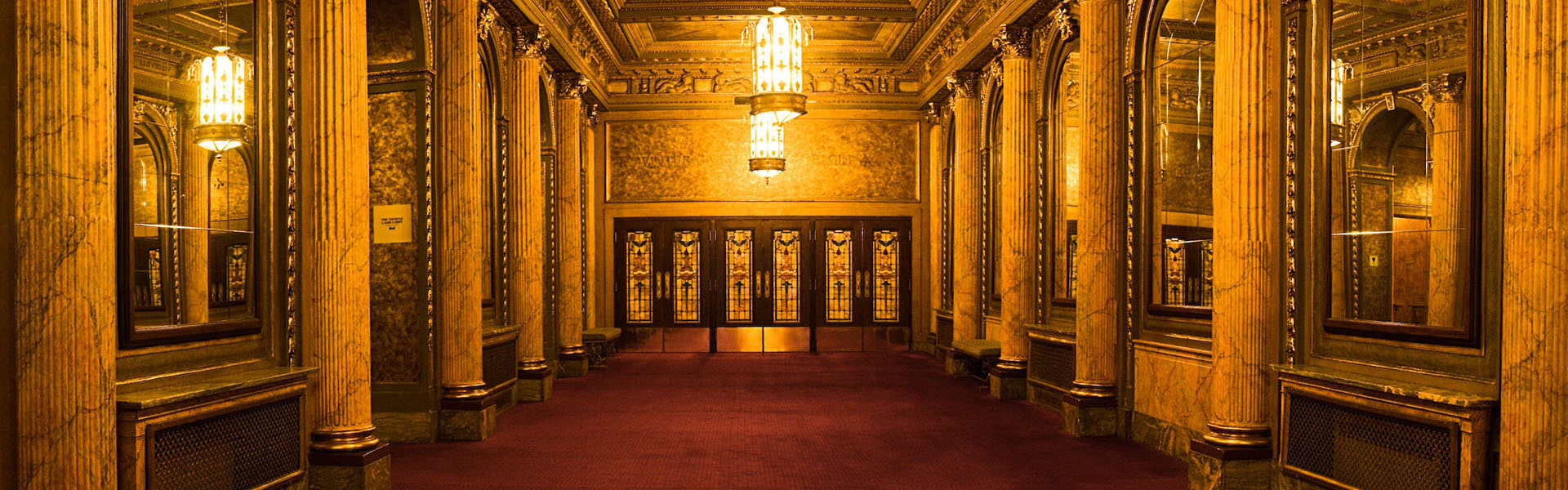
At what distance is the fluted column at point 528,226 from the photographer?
935 centimetres

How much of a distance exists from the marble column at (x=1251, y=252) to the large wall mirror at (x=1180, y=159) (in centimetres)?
94

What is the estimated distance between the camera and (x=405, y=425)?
722 cm

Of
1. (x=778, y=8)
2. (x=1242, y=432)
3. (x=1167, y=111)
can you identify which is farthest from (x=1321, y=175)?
(x=778, y=8)

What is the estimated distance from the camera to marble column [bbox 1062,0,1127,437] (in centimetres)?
743

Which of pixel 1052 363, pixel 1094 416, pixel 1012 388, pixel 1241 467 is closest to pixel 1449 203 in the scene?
pixel 1241 467

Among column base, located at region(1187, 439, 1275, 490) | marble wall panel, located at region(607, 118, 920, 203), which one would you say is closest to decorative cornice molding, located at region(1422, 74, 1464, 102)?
column base, located at region(1187, 439, 1275, 490)

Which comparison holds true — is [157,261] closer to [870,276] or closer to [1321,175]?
[1321,175]

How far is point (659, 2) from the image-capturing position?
37.8 feet

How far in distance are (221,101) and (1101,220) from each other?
573cm

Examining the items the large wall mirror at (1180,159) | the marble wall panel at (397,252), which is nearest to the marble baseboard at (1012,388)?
the large wall mirror at (1180,159)

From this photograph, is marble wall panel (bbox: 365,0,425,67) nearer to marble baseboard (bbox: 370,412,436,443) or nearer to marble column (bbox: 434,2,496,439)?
marble column (bbox: 434,2,496,439)

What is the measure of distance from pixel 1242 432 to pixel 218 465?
4964 millimetres

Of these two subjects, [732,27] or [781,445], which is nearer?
[781,445]

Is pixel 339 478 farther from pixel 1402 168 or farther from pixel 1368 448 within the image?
pixel 1402 168
